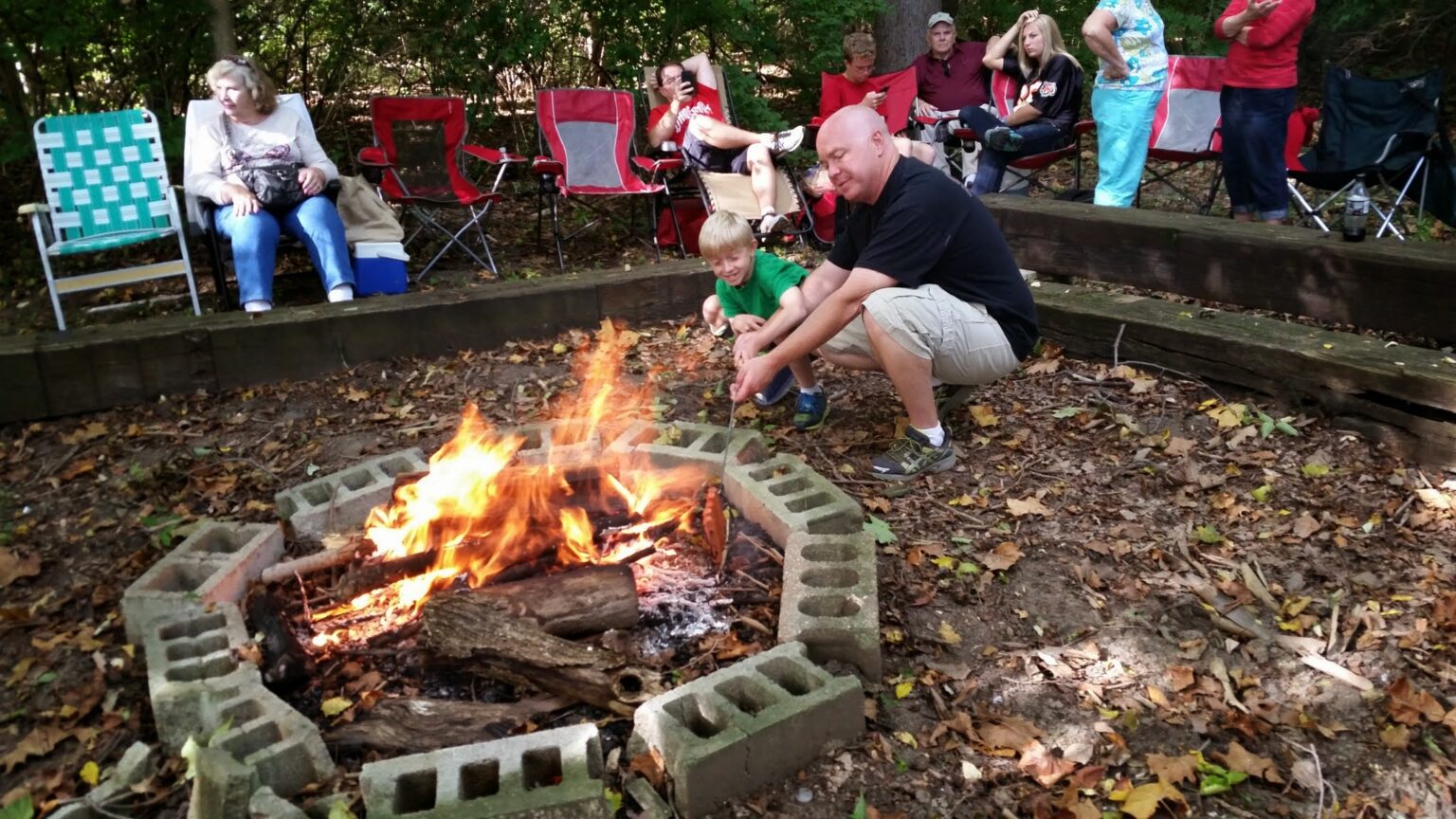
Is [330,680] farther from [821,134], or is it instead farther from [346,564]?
[821,134]

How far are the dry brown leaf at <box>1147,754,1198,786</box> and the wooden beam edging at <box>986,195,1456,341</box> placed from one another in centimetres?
267

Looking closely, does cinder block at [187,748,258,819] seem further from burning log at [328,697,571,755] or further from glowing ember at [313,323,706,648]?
glowing ember at [313,323,706,648]

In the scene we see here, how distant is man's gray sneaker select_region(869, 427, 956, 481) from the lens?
3.59m

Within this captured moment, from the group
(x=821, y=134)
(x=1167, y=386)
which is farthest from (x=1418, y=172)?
(x=821, y=134)

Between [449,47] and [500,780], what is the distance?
23.6 ft

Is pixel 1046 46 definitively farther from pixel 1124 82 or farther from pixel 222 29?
pixel 222 29

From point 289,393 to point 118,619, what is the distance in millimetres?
1773

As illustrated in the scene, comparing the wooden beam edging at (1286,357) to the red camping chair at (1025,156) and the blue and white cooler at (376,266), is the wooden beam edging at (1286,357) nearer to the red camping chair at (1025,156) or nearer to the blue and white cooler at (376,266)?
the red camping chair at (1025,156)

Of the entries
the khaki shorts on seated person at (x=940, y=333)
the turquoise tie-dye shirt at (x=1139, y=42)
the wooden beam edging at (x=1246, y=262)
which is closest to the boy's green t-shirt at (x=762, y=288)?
the khaki shorts on seated person at (x=940, y=333)

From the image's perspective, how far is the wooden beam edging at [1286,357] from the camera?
341 cm

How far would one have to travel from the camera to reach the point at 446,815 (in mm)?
1960

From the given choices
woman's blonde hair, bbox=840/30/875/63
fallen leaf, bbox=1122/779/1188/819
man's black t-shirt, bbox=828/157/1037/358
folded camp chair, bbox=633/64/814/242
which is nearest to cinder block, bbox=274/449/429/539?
man's black t-shirt, bbox=828/157/1037/358

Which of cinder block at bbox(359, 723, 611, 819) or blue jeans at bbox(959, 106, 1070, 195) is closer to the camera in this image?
cinder block at bbox(359, 723, 611, 819)

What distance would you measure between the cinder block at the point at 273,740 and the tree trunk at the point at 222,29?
213 inches
